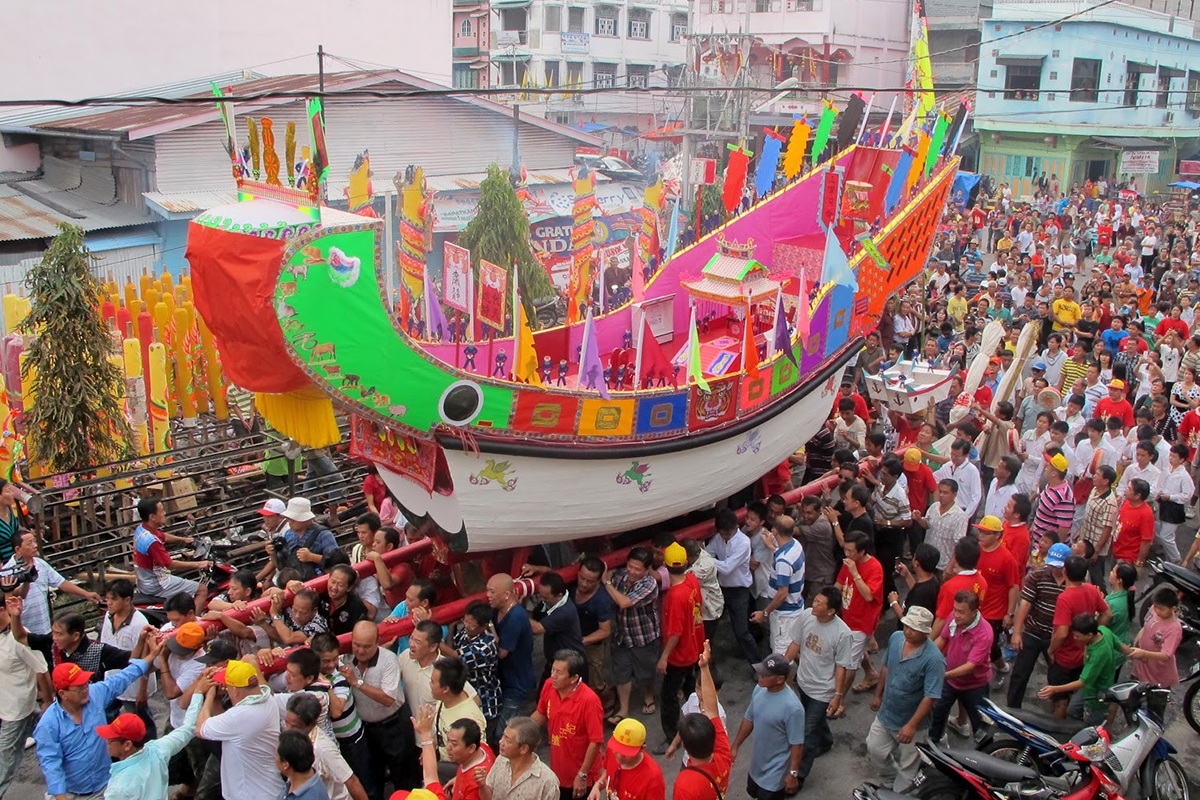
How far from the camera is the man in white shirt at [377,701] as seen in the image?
5.57 m

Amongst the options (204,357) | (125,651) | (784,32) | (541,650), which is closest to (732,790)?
(541,650)

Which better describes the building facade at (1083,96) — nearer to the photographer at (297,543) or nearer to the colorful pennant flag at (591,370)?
the colorful pennant flag at (591,370)

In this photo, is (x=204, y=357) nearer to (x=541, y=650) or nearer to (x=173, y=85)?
(x=541, y=650)

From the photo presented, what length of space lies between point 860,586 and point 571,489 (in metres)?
1.87

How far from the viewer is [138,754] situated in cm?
488

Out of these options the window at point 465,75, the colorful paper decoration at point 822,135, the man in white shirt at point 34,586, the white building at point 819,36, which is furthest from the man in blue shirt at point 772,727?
the window at point 465,75

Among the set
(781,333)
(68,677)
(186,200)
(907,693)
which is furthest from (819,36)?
(68,677)

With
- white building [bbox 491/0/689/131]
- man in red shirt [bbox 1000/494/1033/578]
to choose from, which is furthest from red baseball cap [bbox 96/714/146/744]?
white building [bbox 491/0/689/131]

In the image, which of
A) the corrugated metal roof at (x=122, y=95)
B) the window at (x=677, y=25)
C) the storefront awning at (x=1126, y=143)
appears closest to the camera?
the corrugated metal roof at (x=122, y=95)

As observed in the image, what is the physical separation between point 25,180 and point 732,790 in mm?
16474

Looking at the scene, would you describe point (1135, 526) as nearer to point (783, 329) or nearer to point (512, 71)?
point (783, 329)

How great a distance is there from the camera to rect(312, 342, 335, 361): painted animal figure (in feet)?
18.8

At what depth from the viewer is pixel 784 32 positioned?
127 feet

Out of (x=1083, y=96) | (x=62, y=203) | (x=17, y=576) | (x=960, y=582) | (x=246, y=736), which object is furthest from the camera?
(x=1083, y=96)
